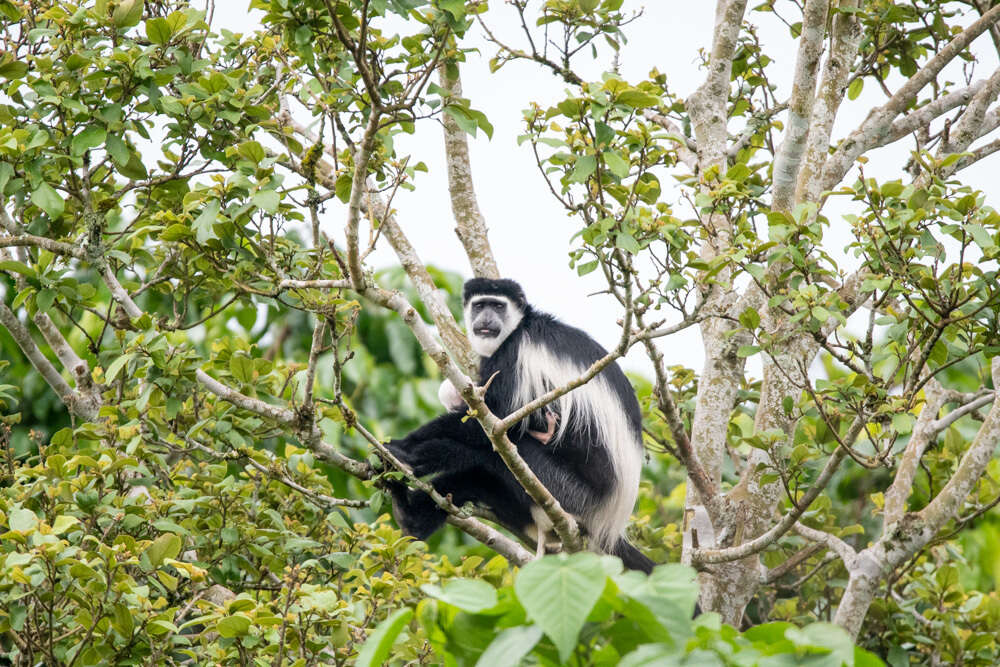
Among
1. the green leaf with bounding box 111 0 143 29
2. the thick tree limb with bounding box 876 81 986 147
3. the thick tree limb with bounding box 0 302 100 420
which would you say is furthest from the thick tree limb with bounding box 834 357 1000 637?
the green leaf with bounding box 111 0 143 29

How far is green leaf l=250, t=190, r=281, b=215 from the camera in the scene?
2.29 meters

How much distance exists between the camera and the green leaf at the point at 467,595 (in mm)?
1030

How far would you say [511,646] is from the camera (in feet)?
3.26

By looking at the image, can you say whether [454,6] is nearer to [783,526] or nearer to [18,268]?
[18,268]

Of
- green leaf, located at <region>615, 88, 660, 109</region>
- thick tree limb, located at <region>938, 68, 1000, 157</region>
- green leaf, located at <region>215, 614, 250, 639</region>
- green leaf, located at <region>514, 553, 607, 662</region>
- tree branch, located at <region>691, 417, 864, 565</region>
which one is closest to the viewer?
green leaf, located at <region>514, 553, 607, 662</region>

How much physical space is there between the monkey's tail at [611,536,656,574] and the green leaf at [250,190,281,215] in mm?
1823

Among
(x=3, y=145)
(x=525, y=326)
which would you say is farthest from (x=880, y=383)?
(x=3, y=145)

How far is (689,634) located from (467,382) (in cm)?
130

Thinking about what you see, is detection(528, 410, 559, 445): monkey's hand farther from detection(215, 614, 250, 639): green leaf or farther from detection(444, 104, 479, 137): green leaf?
detection(215, 614, 250, 639): green leaf

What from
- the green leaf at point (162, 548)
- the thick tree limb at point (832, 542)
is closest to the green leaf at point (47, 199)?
the green leaf at point (162, 548)

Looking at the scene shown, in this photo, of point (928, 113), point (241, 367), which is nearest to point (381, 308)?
point (241, 367)

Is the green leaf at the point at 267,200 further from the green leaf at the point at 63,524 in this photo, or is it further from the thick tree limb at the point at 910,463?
the thick tree limb at the point at 910,463

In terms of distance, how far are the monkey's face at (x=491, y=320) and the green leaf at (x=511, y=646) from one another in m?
3.13

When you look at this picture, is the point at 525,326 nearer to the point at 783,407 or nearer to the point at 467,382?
the point at 783,407
